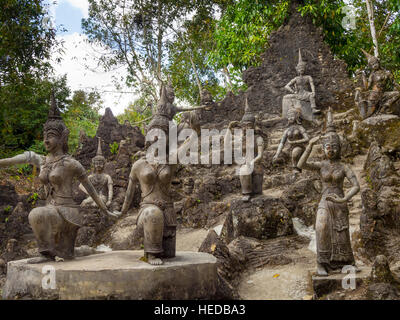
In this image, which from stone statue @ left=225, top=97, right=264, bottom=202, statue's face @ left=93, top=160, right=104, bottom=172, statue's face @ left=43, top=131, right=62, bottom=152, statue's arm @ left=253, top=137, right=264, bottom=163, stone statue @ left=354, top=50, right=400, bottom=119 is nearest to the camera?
statue's face @ left=43, top=131, right=62, bottom=152

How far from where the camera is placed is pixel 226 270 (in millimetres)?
6098

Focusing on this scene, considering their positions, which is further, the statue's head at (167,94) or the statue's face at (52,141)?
the statue's head at (167,94)

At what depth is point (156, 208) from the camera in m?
4.27

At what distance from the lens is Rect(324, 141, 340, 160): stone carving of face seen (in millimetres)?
5344

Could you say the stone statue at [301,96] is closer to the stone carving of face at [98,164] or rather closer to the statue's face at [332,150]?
the stone carving of face at [98,164]

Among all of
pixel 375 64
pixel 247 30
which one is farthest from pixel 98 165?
pixel 247 30

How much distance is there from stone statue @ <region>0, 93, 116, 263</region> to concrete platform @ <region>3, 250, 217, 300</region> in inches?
8.9

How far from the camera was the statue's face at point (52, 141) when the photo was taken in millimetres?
4590

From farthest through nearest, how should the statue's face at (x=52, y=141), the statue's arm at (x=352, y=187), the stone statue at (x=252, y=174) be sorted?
the stone statue at (x=252, y=174), the statue's arm at (x=352, y=187), the statue's face at (x=52, y=141)

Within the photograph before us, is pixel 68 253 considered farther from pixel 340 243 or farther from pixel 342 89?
pixel 342 89

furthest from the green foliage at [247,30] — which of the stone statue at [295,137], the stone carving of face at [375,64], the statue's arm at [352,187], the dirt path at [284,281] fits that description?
the statue's arm at [352,187]

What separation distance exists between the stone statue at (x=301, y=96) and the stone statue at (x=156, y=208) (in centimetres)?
930

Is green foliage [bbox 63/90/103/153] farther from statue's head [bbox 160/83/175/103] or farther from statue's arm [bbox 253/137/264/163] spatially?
statue's head [bbox 160/83/175/103]

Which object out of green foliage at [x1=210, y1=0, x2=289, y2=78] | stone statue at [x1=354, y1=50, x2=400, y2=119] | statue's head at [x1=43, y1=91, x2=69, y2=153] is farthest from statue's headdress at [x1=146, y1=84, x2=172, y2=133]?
green foliage at [x1=210, y1=0, x2=289, y2=78]
